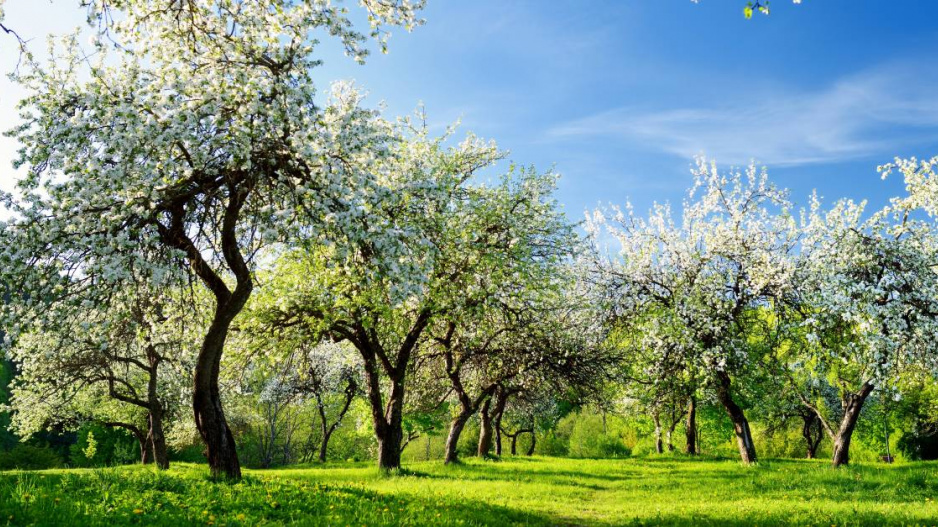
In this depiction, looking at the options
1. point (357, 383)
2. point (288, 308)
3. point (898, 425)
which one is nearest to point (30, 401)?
point (357, 383)

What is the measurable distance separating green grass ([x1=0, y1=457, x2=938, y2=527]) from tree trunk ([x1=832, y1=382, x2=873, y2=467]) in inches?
39.0

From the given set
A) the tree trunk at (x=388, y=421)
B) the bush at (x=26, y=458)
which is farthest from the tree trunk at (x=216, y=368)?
the bush at (x=26, y=458)

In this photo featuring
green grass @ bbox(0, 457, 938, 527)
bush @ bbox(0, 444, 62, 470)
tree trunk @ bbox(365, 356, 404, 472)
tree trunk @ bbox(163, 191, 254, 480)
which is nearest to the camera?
green grass @ bbox(0, 457, 938, 527)

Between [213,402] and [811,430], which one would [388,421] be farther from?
[811,430]

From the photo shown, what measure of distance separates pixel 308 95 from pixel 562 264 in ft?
46.1

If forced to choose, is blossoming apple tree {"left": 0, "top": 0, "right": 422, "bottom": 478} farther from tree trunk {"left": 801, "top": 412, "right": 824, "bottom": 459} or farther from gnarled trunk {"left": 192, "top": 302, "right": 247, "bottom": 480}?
tree trunk {"left": 801, "top": 412, "right": 824, "bottom": 459}

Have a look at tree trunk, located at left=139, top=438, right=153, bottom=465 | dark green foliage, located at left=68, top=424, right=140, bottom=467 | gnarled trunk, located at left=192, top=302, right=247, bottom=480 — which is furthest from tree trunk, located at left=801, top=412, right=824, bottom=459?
dark green foliage, located at left=68, top=424, right=140, bottom=467

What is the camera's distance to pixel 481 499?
49.2 feet

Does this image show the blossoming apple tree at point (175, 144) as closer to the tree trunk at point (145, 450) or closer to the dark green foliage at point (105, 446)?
the tree trunk at point (145, 450)

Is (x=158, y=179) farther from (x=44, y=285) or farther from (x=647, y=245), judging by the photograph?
(x=647, y=245)

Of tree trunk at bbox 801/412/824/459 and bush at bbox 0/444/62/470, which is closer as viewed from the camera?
bush at bbox 0/444/62/470

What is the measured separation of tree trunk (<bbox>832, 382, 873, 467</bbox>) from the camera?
2131 cm

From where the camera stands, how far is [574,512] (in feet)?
50.6

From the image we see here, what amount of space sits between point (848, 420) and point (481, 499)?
15.6 meters
